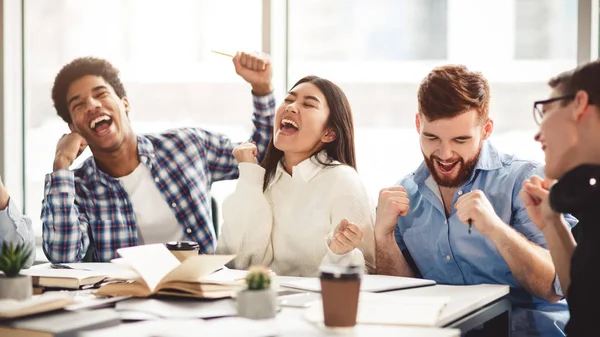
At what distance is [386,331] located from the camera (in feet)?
4.94

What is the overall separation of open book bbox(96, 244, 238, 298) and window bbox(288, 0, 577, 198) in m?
1.78

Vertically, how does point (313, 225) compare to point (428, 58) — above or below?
below

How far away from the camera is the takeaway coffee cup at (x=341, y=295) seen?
1.51 meters

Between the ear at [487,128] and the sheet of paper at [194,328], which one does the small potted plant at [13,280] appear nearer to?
the sheet of paper at [194,328]

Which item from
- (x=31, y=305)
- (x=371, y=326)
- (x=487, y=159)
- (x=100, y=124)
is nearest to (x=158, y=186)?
(x=100, y=124)

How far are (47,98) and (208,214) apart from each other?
149 cm

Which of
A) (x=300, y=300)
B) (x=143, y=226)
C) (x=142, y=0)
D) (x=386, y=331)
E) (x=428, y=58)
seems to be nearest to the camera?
(x=386, y=331)

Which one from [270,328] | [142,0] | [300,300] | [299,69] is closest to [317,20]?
[299,69]

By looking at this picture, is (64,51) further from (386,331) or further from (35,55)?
(386,331)

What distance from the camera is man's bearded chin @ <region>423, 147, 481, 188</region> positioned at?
238 centimetres

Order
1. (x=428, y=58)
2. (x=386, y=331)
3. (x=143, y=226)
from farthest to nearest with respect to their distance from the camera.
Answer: (x=428, y=58)
(x=143, y=226)
(x=386, y=331)

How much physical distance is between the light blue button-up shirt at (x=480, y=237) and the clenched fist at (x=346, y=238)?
34 cm

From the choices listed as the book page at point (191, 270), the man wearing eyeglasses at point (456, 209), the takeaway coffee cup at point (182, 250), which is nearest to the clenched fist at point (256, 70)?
the man wearing eyeglasses at point (456, 209)

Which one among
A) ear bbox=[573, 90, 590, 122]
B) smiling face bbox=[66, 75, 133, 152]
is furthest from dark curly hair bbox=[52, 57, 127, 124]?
ear bbox=[573, 90, 590, 122]
